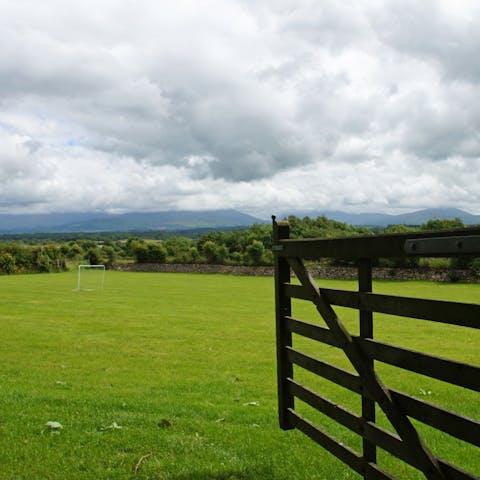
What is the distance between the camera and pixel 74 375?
11.5 metres

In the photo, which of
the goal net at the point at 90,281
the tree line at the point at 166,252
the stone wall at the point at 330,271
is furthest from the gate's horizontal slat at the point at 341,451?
the tree line at the point at 166,252

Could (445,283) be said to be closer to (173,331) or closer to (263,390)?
(173,331)

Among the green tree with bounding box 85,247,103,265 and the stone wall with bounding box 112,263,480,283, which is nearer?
the stone wall with bounding box 112,263,480,283

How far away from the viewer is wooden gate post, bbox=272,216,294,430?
228 inches

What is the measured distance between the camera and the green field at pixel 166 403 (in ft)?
19.0

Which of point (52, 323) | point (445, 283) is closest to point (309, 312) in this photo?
point (52, 323)

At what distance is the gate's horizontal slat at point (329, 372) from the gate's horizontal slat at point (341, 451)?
0.59 metres

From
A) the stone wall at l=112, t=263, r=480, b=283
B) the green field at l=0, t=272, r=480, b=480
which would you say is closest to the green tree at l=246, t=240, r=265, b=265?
the stone wall at l=112, t=263, r=480, b=283

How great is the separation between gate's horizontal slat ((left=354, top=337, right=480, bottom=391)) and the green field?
2.11m

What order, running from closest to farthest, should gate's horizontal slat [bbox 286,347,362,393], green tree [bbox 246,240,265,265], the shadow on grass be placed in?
gate's horizontal slat [bbox 286,347,362,393] → the shadow on grass → green tree [bbox 246,240,265,265]

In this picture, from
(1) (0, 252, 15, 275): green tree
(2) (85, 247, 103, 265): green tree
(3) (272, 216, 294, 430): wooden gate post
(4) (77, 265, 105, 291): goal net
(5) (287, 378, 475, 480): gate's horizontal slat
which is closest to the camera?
(5) (287, 378, 475, 480): gate's horizontal slat

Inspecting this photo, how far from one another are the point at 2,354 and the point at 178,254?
273 feet

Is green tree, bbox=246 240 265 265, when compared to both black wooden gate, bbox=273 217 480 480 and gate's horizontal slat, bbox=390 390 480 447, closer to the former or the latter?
black wooden gate, bbox=273 217 480 480

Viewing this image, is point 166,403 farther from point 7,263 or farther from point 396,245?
point 7,263
